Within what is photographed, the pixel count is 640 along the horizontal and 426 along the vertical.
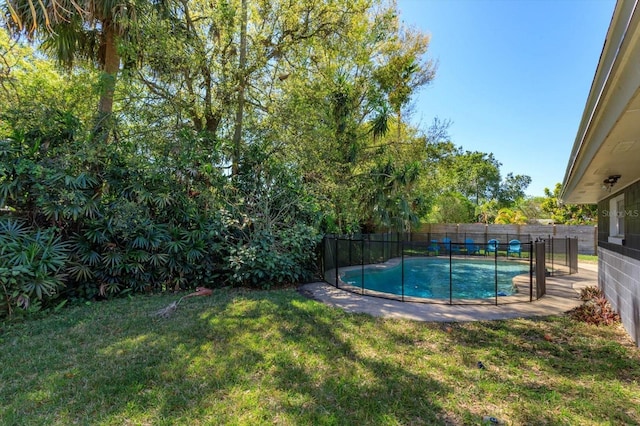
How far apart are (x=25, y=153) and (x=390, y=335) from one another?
22.9 ft

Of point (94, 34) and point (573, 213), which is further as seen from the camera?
point (573, 213)

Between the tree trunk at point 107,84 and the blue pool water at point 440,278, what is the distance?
6743mm

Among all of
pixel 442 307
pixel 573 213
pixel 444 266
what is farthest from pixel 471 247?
pixel 573 213

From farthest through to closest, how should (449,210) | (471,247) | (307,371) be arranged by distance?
(449,210) → (471,247) → (307,371)

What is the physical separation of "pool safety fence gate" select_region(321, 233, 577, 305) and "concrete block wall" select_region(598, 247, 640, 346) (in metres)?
1.08

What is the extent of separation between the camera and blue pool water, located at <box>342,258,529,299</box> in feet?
30.1

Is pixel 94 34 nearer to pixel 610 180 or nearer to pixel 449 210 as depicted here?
pixel 610 180

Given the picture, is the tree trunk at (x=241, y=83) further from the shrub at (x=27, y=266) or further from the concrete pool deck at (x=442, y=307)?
the shrub at (x=27, y=266)

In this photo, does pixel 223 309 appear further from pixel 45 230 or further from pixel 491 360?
pixel 491 360

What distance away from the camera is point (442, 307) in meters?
5.80

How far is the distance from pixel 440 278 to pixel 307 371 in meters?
9.79

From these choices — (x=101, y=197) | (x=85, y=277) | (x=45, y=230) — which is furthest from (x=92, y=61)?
(x=85, y=277)

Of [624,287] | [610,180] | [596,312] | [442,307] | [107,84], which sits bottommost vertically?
[442,307]

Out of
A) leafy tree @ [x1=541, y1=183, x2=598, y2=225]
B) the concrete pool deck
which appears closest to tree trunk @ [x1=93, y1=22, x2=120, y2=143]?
the concrete pool deck
